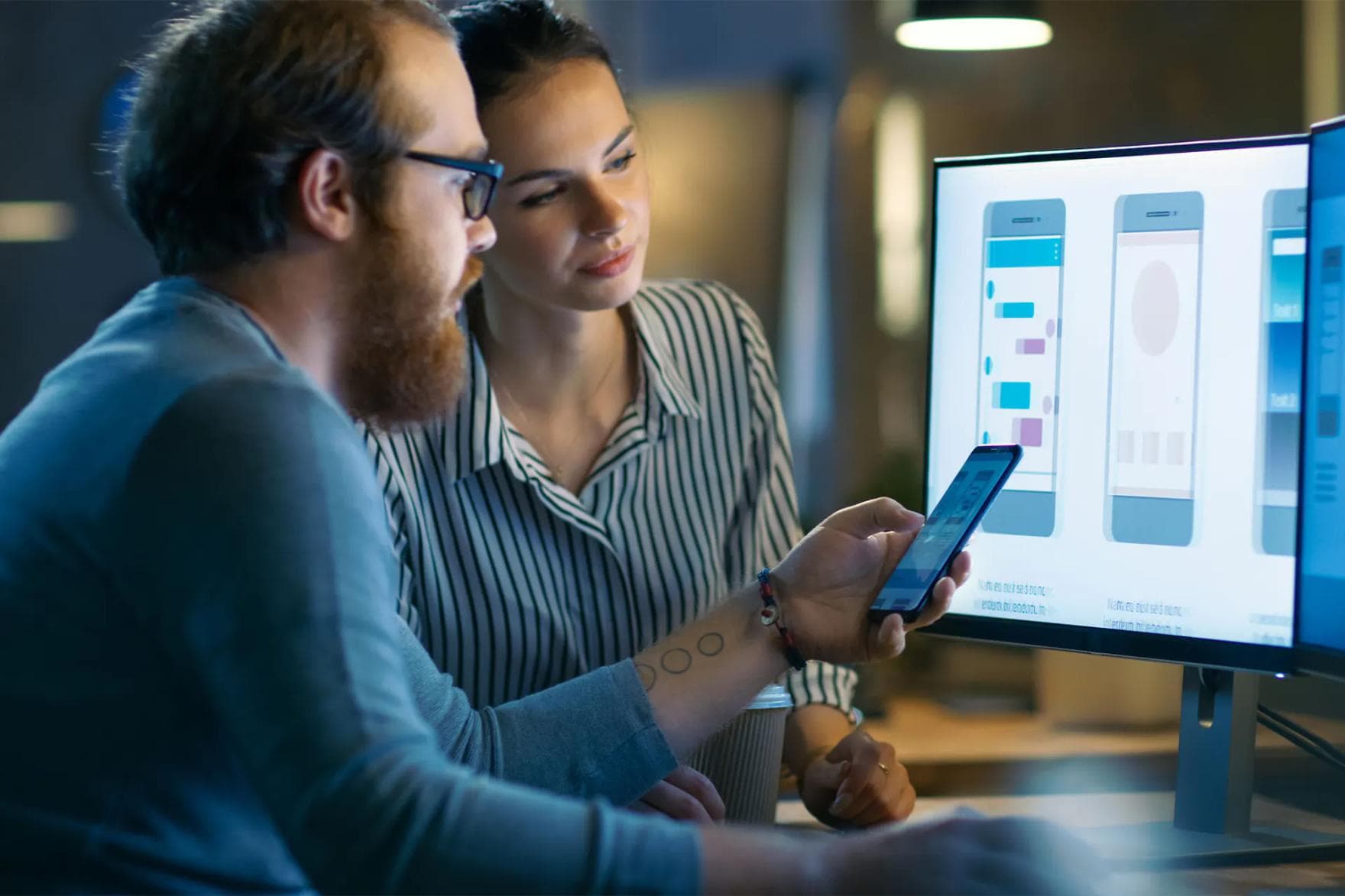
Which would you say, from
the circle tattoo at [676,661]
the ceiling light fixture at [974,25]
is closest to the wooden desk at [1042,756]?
the circle tattoo at [676,661]

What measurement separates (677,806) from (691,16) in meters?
1.83

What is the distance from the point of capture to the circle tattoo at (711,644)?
116 cm

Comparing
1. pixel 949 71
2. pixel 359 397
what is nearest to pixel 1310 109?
pixel 949 71

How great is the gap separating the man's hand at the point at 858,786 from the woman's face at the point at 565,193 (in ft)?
1.53

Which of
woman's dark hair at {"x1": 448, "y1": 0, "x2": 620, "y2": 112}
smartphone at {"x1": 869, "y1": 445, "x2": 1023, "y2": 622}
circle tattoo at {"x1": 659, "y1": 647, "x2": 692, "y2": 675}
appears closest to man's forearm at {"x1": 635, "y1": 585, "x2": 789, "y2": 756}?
circle tattoo at {"x1": 659, "y1": 647, "x2": 692, "y2": 675}

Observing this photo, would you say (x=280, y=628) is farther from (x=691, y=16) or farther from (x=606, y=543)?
(x=691, y=16)

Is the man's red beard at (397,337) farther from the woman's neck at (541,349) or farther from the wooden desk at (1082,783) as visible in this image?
the wooden desk at (1082,783)

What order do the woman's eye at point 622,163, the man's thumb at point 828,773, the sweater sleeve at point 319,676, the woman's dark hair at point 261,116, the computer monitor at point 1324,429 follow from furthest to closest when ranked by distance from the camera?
the woman's eye at point 622,163, the man's thumb at point 828,773, the computer monitor at point 1324,429, the woman's dark hair at point 261,116, the sweater sleeve at point 319,676

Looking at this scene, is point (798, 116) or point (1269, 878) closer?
point (1269, 878)

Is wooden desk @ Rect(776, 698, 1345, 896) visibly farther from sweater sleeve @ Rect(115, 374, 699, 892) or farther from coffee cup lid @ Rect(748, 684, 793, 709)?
sweater sleeve @ Rect(115, 374, 699, 892)

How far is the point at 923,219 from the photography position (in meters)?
2.70

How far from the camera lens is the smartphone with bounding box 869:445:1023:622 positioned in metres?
1.05

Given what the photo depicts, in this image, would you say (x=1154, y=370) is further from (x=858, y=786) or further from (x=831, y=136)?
(x=831, y=136)

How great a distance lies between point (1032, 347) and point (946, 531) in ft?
0.66
